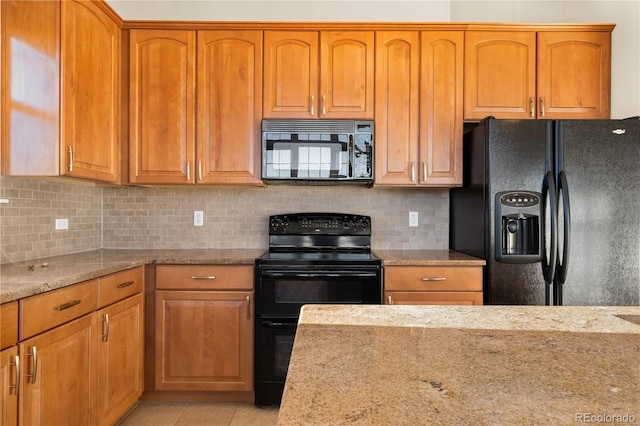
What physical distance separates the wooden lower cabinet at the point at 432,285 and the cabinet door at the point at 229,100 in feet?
3.81

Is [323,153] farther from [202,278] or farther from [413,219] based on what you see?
[202,278]

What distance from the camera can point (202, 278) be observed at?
7.80ft

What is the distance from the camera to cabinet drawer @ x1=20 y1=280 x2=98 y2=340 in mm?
1431

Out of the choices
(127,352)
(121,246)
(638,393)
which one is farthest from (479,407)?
(121,246)

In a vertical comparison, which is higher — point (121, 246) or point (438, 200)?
point (438, 200)

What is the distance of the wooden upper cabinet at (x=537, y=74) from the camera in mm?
2621

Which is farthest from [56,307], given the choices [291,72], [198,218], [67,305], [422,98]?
[422,98]

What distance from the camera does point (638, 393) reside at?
1.94 feet

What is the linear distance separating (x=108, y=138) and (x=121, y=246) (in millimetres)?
869

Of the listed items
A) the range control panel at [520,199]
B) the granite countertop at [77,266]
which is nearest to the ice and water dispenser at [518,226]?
the range control panel at [520,199]

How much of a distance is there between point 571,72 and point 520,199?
104 centimetres

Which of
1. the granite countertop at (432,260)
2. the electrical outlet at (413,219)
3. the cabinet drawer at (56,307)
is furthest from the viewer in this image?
the electrical outlet at (413,219)

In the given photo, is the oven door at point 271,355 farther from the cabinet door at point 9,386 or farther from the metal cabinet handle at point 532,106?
the metal cabinet handle at point 532,106

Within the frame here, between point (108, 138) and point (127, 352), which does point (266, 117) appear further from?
point (127, 352)
